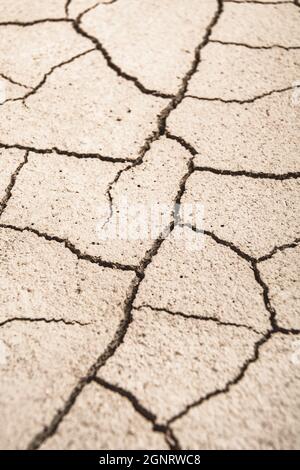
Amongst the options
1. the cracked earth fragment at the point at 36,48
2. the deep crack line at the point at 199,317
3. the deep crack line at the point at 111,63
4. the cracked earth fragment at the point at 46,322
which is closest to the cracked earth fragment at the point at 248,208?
the deep crack line at the point at 199,317

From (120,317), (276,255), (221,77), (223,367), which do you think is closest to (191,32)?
(221,77)

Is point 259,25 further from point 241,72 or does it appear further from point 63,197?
point 63,197

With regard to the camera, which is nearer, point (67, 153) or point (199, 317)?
point (199, 317)

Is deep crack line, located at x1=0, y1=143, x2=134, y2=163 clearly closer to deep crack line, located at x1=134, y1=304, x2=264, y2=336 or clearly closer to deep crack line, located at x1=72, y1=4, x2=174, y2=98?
deep crack line, located at x1=72, y1=4, x2=174, y2=98

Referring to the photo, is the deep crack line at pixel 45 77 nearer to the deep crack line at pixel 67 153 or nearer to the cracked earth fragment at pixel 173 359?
the deep crack line at pixel 67 153

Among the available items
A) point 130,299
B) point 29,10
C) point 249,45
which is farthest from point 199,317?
point 29,10

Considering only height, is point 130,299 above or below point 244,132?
below

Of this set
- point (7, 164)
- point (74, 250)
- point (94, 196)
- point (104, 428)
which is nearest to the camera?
point (104, 428)
